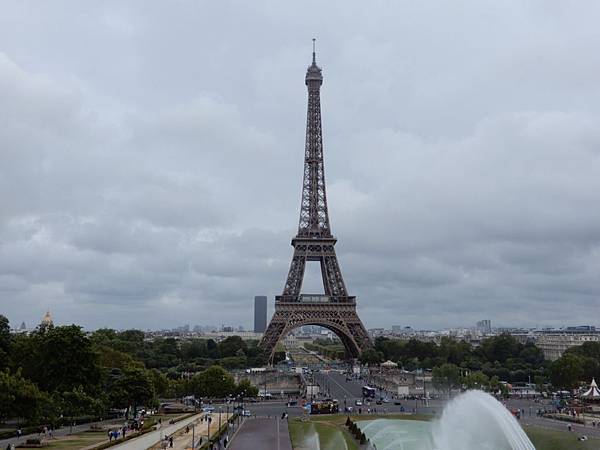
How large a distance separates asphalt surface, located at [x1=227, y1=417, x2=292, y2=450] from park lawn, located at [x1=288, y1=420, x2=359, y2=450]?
0.60m

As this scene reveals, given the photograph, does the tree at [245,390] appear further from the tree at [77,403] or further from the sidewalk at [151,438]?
the tree at [77,403]

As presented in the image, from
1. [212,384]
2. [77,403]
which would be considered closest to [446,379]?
[212,384]

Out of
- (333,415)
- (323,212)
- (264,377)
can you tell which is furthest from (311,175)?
(333,415)

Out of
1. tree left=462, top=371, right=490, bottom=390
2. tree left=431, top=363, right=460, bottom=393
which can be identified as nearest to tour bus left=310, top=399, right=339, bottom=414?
tree left=462, top=371, right=490, bottom=390

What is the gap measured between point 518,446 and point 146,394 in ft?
115

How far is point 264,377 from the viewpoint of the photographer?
3794 inches

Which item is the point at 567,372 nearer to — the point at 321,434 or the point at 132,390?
the point at 321,434

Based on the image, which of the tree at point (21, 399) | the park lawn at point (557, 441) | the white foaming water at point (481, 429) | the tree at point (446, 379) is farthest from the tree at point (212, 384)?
the park lawn at point (557, 441)

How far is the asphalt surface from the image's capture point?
4519 cm

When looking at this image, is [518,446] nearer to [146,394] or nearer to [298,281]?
[146,394]

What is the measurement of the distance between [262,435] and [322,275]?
→ 6649cm

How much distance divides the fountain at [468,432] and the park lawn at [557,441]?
126 inches

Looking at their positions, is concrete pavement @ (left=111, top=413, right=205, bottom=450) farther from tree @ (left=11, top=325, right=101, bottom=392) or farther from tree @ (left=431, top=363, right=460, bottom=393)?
tree @ (left=431, top=363, right=460, bottom=393)

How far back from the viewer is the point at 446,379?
91.5m
